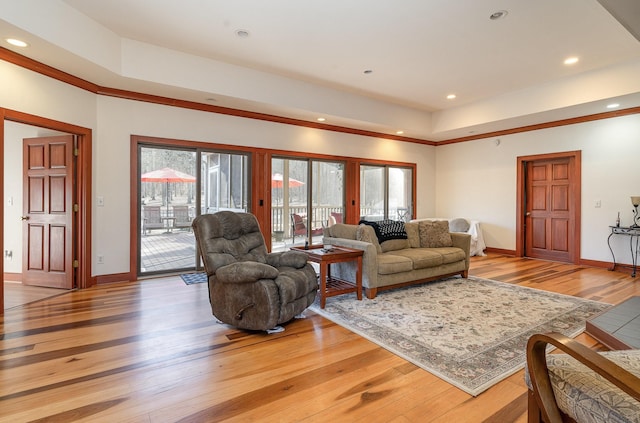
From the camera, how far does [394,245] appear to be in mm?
4691

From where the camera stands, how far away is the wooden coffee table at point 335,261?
3.63 meters

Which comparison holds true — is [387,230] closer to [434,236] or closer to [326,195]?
[434,236]

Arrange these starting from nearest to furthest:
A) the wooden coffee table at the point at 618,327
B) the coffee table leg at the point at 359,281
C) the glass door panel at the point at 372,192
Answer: the wooden coffee table at the point at 618,327 → the coffee table leg at the point at 359,281 → the glass door panel at the point at 372,192

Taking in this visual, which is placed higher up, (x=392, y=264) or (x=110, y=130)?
(x=110, y=130)

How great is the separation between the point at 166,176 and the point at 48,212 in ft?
5.15

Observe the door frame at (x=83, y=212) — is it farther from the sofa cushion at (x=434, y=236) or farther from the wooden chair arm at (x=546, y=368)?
the wooden chair arm at (x=546, y=368)

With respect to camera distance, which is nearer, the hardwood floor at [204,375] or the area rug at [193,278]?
the hardwood floor at [204,375]

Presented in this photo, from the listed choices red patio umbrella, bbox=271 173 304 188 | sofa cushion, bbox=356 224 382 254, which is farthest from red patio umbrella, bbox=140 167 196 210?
sofa cushion, bbox=356 224 382 254

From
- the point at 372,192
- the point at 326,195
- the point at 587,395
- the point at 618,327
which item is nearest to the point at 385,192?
the point at 372,192

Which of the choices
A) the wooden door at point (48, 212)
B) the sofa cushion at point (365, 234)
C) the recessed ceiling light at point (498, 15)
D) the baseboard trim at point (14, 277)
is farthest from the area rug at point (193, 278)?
the recessed ceiling light at point (498, 15)

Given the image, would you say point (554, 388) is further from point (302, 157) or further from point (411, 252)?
point (302, 157)

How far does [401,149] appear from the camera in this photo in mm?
7844

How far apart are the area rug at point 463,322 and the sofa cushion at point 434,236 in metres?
0.65

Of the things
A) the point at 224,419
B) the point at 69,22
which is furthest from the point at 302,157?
the point at 224,419
